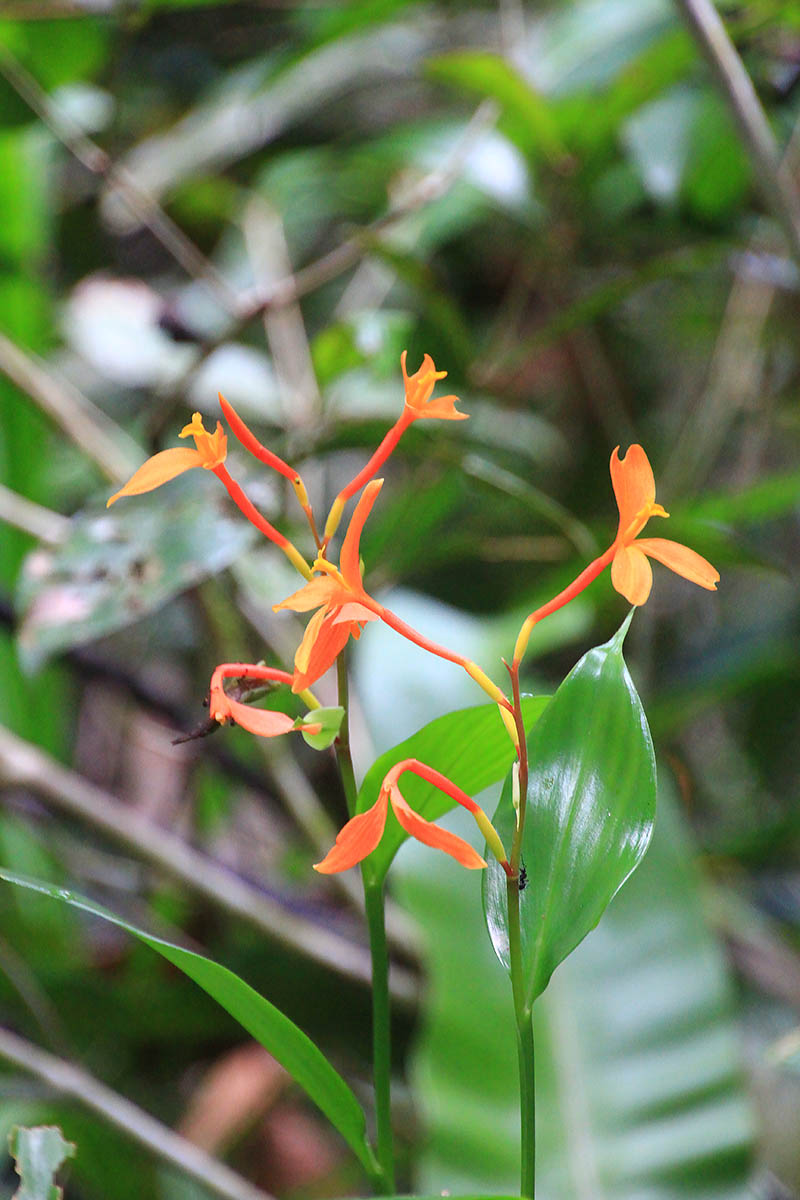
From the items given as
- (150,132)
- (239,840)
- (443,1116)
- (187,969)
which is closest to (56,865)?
(239,840)

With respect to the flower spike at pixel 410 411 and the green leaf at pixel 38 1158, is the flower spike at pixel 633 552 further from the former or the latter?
the green leaf at pixel 38 1158

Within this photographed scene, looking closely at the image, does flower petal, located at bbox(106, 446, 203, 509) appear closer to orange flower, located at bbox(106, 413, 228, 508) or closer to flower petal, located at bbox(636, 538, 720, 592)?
orange flower, located at bbox(106, 413, 228, 508)

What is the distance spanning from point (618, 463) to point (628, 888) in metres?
0.45

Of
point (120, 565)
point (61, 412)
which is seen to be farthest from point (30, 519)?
point (120, 565)

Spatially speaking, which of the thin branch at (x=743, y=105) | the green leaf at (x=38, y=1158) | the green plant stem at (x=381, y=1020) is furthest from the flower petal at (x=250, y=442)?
the thin branch at (x=743, y=105)

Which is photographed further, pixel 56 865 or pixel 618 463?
pixel 56 865

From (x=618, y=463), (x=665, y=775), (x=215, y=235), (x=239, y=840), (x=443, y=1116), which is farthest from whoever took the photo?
(x=215, y=235)

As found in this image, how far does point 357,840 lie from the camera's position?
21 centimetres

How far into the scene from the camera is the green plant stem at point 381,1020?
246mm

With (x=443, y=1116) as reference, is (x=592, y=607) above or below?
above

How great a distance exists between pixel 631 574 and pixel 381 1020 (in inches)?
4.9

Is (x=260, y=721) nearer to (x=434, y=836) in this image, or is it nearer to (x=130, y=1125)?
(x=434, y=836)

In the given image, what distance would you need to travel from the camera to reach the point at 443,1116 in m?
0.55

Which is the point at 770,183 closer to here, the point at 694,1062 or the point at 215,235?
the point at 694,1062
